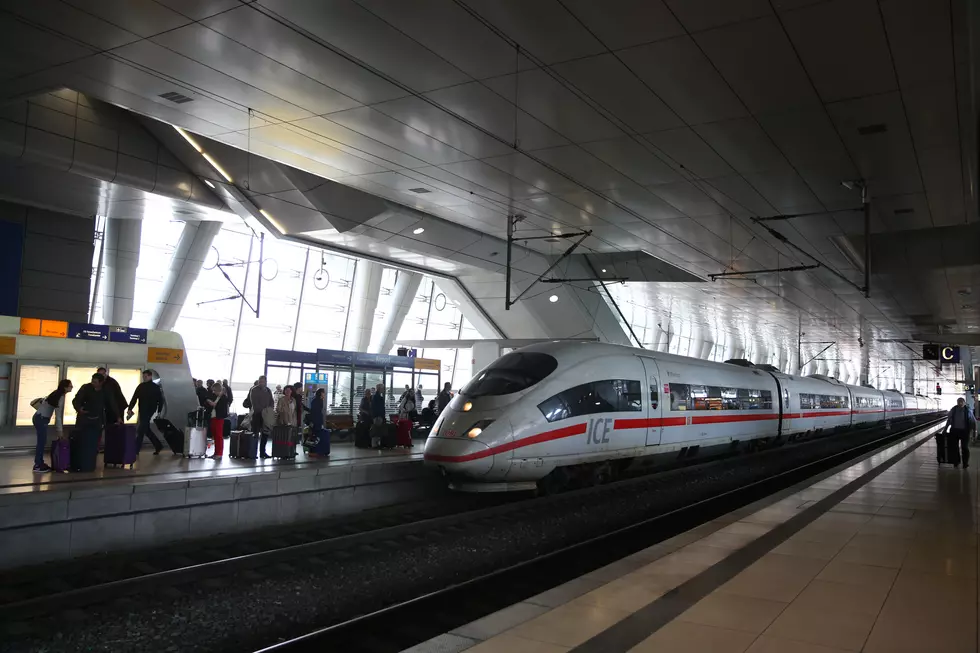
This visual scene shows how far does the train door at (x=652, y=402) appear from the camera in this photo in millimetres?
13398

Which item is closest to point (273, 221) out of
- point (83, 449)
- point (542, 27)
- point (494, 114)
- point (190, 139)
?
point (190, 139)

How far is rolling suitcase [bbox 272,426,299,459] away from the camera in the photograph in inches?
498

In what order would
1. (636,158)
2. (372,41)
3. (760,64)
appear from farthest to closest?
1. (636,158)
2. (760,64)
3. (372,41)

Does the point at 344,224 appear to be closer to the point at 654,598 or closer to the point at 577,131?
the point at 577,131

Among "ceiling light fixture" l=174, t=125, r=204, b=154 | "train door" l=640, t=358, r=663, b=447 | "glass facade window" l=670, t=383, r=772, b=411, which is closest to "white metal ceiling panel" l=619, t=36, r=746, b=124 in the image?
"train door" l=640, t=358, r=663, b=447

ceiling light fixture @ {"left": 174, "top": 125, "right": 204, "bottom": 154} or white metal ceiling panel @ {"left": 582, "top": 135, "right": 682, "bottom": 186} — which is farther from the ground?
ceiling light fixture @ {"left": 174, "top": 125, "right": 204, "bottom": 154}

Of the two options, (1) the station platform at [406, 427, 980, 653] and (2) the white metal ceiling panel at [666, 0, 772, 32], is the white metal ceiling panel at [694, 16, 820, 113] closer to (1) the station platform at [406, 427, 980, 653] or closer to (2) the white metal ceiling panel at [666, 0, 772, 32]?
(2) the white metal ceiling panel at [666, 0, 772, 32]

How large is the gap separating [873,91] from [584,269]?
16.8 meters

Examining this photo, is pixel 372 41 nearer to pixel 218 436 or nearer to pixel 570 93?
pixel 570 93

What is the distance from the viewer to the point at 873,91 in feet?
29.2

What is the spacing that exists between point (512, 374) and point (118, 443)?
6.24 metres

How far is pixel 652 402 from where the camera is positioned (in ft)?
44.4

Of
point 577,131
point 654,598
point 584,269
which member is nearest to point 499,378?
point 577,131

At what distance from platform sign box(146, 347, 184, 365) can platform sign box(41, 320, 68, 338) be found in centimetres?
170
